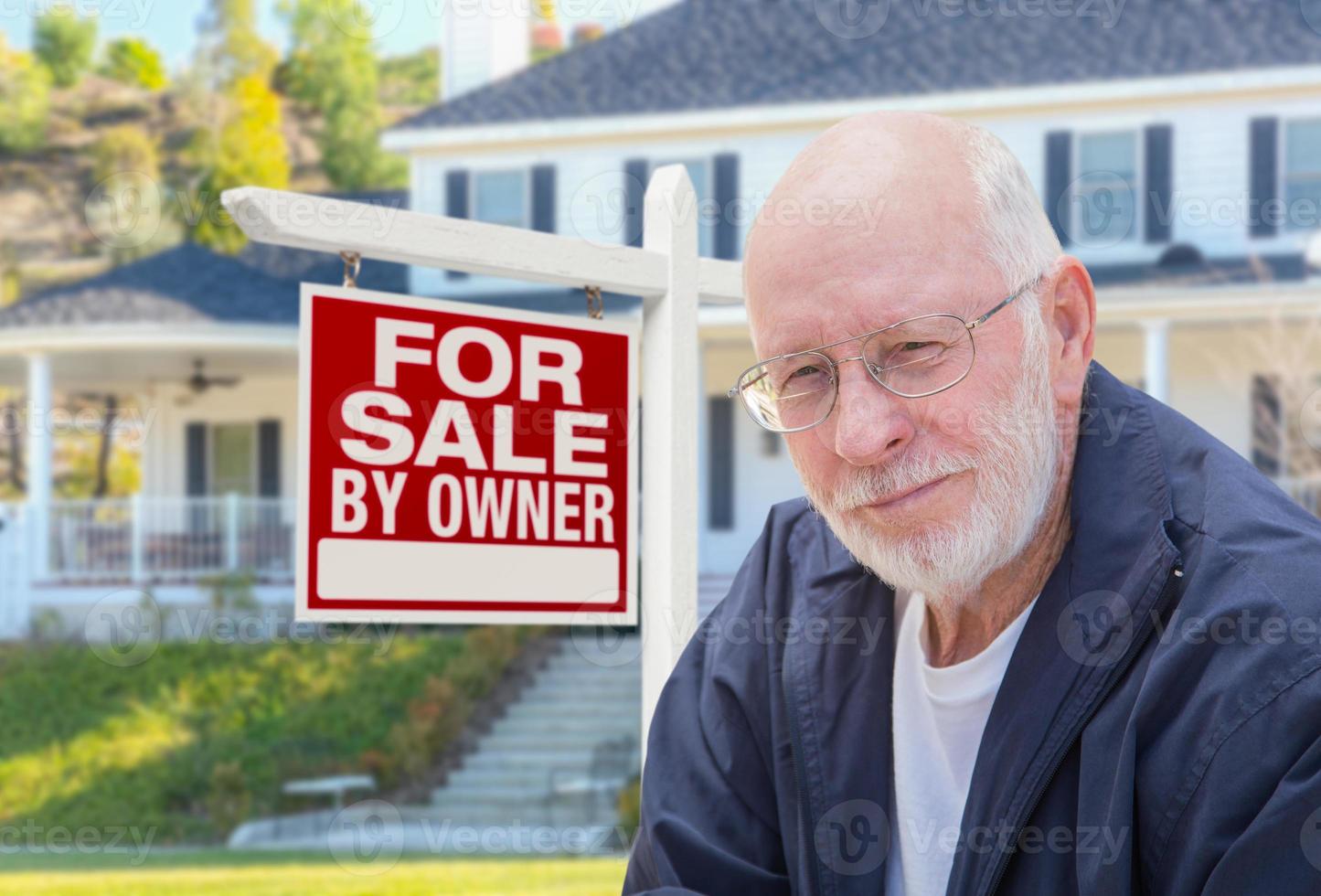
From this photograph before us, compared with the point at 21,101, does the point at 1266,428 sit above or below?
below

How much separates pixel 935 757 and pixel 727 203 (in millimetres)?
17850

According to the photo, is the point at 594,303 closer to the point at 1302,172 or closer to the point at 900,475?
the point at 900,475

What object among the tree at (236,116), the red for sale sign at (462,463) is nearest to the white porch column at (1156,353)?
the red for sale sign at (462,463)

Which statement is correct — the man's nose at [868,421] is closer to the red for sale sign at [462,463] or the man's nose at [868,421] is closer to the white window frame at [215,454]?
the red for sale sign at [462,463]

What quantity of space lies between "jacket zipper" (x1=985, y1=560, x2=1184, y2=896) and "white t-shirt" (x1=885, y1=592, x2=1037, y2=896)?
0.17 m

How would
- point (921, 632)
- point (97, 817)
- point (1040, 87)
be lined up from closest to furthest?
1. point (921, 632)
2. point (97, 817)
3. point (1040, 87)

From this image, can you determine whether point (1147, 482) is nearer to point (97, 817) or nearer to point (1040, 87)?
point (97, 817)

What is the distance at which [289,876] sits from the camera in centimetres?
1073

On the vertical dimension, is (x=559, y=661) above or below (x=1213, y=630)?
below

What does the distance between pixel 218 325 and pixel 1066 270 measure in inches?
723

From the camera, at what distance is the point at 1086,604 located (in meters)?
1.94

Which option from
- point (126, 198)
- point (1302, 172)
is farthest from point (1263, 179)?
point (126, 198)

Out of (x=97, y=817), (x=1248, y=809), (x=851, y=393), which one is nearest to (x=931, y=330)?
(x=851, y=393)

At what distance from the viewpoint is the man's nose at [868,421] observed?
1988 mm
